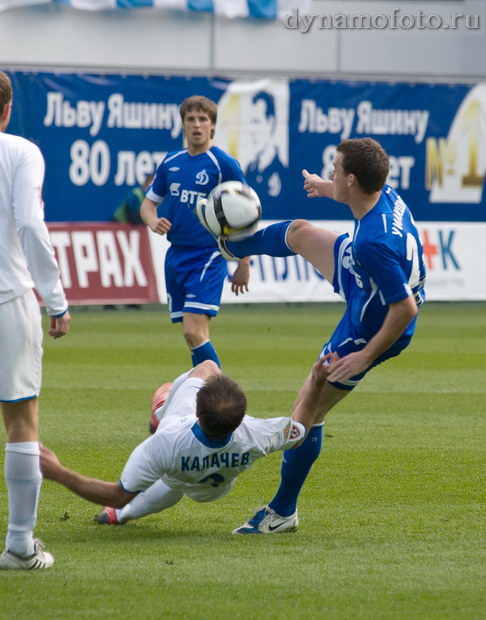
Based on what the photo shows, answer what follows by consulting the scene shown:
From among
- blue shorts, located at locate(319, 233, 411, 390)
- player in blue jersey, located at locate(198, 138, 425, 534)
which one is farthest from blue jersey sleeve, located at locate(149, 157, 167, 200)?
blue shorts, located at locate(319, 233, 411, 390)

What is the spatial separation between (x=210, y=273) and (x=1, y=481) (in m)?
2.95

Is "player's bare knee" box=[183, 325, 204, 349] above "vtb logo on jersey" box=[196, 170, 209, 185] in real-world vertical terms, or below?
below

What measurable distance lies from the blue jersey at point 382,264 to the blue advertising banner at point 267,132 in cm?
1437

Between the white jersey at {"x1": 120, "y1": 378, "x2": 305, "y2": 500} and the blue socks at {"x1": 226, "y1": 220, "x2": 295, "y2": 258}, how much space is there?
122cm

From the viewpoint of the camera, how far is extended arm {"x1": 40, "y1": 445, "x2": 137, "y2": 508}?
4988 mm

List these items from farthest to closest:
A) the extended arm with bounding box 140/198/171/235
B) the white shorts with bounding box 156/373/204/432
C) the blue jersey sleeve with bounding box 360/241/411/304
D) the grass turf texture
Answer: the extended arm with bounding box 140/198/171/235
the white shorts with bounding box 156/373/204/432
the blue jersey sleeve with bounding box 360/241/411/304
the grass turf texture

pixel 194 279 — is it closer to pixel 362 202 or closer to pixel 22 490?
pixel 362 202

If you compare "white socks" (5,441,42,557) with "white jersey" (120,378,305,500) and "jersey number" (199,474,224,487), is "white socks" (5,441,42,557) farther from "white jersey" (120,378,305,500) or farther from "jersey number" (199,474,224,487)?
"jersey number" (199,474,224,487)

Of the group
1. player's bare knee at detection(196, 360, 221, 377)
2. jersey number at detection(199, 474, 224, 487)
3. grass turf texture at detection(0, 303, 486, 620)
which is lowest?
grass turf texture at detection(0, 303, 486, 620)

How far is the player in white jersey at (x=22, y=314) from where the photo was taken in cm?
464

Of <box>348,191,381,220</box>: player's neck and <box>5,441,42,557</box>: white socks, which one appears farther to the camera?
<box>348,191,381,220</box>: player's neck

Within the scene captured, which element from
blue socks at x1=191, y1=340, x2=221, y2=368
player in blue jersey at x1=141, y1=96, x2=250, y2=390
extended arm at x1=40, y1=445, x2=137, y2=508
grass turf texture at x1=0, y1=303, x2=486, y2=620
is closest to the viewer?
grass turf texture at x1=0, y1=303, x2=486, y2=620

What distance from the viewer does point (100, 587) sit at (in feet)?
15.1

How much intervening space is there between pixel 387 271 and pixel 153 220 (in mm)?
4017
